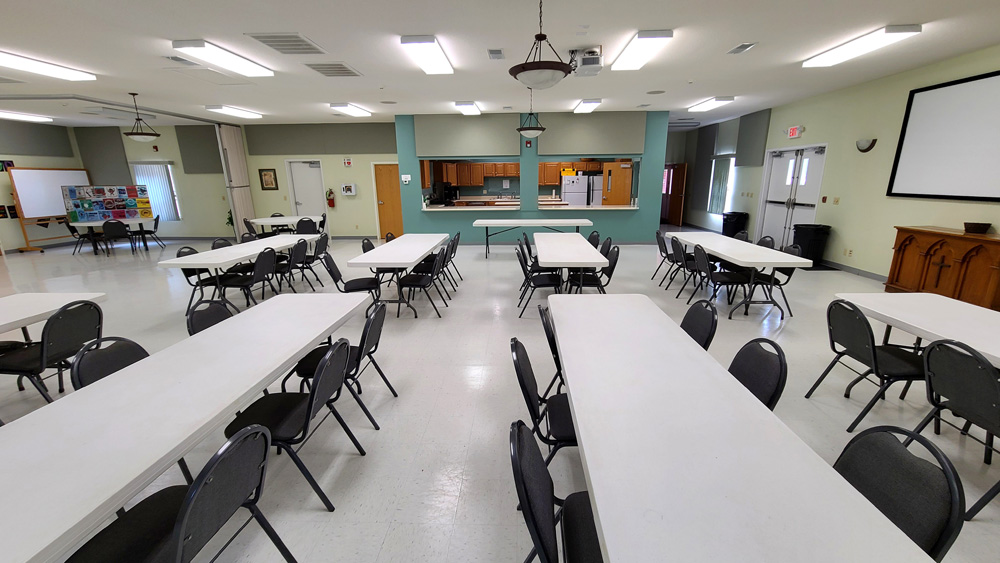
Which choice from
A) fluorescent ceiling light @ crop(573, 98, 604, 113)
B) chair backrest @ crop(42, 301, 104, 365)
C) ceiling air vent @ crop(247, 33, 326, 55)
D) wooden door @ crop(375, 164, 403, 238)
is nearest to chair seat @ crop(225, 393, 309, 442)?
chair backrest @ crop(42, 301, 104, 365)

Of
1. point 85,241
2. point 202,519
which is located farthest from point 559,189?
point 85,241

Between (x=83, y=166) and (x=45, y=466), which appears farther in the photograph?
(x=83, y=166)

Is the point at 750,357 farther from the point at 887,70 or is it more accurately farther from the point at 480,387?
the point at 887,70

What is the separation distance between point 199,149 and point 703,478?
13.3 metres

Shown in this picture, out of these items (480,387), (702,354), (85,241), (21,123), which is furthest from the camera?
(85,241)

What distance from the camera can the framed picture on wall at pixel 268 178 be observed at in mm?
10664

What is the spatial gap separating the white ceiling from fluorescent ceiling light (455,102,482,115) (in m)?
0.90

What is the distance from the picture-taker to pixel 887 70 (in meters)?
5.46

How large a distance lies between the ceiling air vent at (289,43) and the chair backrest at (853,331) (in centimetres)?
520

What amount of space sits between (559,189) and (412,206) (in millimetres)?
4176

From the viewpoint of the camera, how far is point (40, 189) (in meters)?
9.55

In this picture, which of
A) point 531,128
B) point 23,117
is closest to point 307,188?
point 23,117

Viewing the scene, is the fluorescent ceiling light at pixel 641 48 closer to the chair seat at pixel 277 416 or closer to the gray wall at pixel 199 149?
the chair seat at pixel 277 416

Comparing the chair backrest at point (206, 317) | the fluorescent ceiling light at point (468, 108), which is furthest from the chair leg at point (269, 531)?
the fluorescent ceiling light at point (468, 108)
